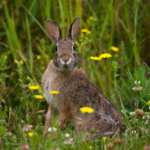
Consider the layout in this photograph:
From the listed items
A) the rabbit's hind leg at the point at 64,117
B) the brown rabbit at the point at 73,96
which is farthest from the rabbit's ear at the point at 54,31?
the rabbit's hind leg at the point at 64,117

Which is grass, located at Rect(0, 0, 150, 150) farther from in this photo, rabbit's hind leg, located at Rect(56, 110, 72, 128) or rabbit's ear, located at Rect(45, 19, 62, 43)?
rabbit's ear, located at Rect(45, 19, 62, 43)

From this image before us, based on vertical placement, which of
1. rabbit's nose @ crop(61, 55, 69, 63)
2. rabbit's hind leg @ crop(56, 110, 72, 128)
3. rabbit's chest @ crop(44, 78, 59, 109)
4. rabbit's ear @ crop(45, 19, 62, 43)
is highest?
rabbit's ear @ crop(45, 19, 62, 43)

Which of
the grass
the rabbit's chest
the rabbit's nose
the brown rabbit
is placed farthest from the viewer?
the rabbit's chest

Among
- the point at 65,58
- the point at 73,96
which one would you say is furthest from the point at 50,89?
the point at 65,58

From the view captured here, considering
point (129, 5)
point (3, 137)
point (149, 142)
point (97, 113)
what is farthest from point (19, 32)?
point (149, 142)

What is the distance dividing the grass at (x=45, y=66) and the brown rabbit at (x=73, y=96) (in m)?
0.19

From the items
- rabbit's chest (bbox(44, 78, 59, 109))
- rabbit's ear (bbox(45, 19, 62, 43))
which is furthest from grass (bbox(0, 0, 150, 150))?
rabbit's ear (bbox(45, 19, 62, 43))

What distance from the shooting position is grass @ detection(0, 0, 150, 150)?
10.6ft

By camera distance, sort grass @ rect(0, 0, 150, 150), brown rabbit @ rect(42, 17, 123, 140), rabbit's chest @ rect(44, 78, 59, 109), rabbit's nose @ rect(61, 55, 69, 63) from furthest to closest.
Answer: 1. rabbit's chest @ rect(44, 78, 59, 109)
2. brown rabbit @ rect(42, 17, 123, 140)
3. rabbit's nose @ rect(61, 55, 69, 63)
4. grass @ rect(0, 0, 150, 150)

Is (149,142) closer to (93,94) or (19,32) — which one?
(93,94)

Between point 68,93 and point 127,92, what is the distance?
Answer: 1.09m

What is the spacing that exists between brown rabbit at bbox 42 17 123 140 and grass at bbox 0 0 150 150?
0.19 meters

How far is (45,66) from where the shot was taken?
242 inches

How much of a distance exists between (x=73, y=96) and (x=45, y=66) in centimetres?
219
